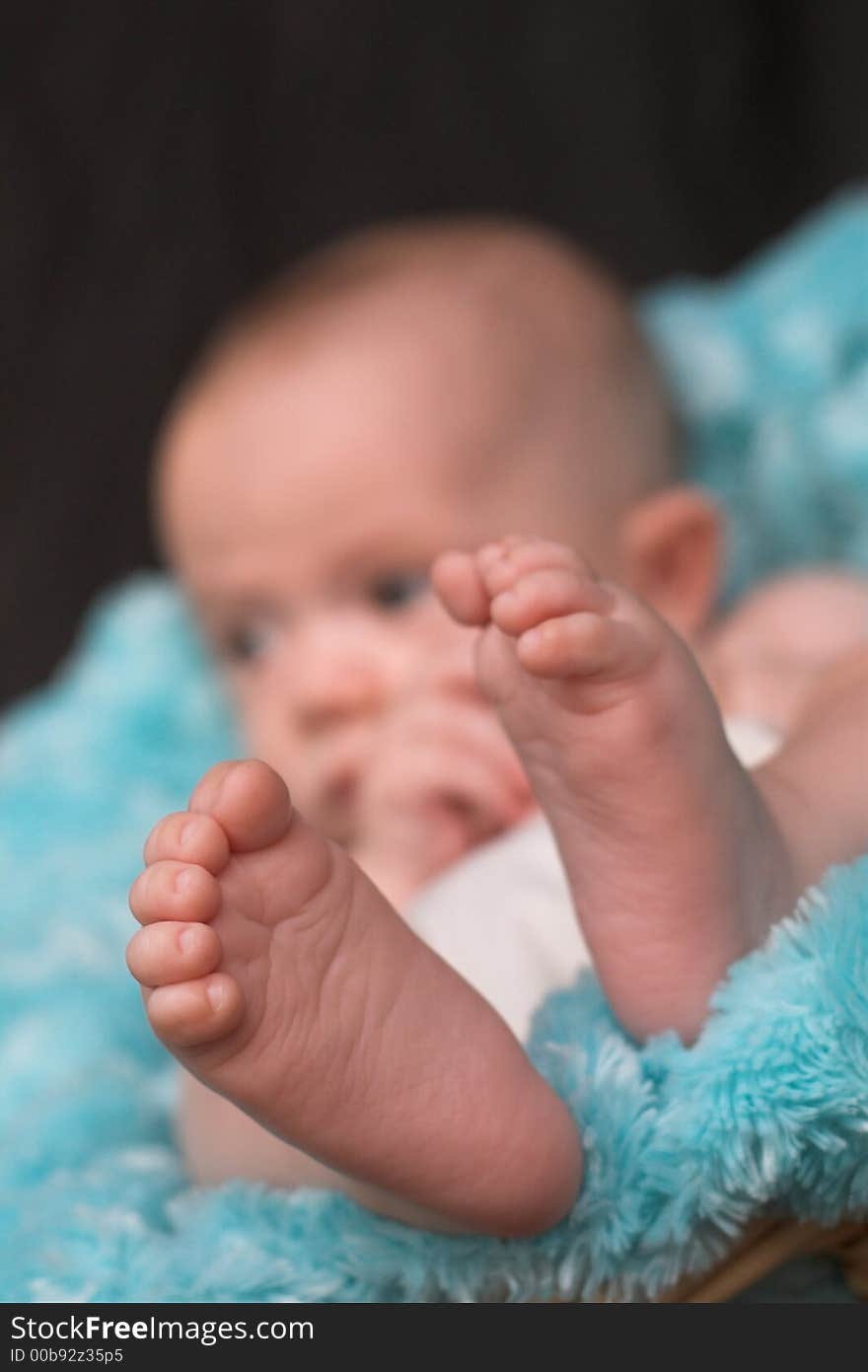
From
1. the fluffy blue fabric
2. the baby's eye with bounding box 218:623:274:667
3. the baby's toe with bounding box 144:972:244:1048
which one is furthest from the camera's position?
the fluffy blue fabric

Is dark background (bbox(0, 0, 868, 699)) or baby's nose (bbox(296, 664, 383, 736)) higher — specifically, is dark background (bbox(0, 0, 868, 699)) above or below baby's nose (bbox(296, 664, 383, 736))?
above

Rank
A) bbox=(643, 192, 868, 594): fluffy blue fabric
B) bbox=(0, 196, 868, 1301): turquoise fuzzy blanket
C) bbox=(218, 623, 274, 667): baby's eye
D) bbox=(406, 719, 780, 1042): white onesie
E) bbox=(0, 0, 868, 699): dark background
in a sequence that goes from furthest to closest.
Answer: bbox=(0, 0, 868, 699): dark background
bbox=(643, 192, 868, 594): fluffy blue fabric
bbox=(218, 623, 274, 667): baby's eye
bbox=(406, 719, 780, 1042): white onesie
bbox=(0, 196, 868, 1301): turquoise fuzzy blanket

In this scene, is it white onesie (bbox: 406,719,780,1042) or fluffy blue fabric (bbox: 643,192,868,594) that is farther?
fluffy blue fabric (bbox: 643,192,868,594)

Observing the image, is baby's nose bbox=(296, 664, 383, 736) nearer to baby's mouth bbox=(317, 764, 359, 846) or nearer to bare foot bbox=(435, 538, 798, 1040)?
baby's mouth bbox=(317, 764, 359, 846)

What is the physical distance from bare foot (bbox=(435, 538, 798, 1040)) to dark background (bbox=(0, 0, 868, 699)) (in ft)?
5.37

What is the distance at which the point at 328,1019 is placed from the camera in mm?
669

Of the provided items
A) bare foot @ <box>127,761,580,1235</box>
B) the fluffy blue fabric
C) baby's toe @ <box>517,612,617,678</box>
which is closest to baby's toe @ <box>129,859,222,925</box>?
bare foot @ <box>127,761,580,1235</box>

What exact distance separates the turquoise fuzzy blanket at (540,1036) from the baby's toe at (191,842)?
0.20 metres

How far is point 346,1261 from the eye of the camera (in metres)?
0.78

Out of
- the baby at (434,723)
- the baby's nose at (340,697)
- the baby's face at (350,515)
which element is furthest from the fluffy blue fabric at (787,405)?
the baby's nose at (340,697)

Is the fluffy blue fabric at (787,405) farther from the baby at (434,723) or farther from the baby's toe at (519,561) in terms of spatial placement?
the baby's toe at (519,561)

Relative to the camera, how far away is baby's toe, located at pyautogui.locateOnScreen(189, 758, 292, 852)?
657 mm

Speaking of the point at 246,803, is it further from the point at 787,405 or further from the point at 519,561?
the point at 787,405

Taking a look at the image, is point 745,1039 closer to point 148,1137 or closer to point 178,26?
point 148,1137
